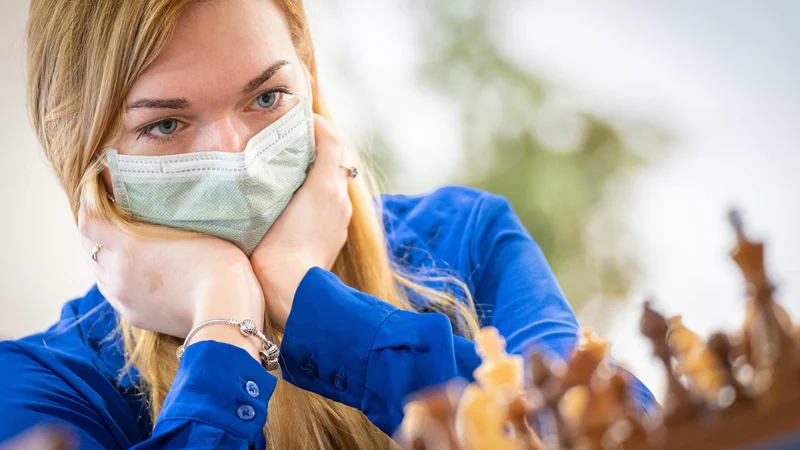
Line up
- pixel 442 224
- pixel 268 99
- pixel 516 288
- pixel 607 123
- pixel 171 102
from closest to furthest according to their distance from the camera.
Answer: pixel 171 102 < pixel 268 99 < pixel 516 288 < pixel 442 224 < pixel 607 123

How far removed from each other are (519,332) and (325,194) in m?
0.40

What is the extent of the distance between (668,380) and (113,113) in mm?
966

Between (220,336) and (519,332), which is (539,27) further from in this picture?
(220,336)

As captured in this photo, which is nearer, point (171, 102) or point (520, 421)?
point (520, 421)

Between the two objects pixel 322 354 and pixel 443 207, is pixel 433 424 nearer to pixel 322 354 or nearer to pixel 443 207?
pixel 322 354

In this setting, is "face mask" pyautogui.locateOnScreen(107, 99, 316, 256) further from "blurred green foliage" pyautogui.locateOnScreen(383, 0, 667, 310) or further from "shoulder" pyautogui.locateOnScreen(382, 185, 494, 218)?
"blurred green foliage" pyautogui.locateOnScreen(383, 0, 667, 310)

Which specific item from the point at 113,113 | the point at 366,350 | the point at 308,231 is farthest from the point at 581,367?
the point at 113,113

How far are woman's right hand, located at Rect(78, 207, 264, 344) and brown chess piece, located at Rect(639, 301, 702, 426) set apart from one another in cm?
69

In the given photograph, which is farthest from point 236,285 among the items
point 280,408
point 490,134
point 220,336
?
point 490,134

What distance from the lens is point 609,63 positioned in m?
3.46

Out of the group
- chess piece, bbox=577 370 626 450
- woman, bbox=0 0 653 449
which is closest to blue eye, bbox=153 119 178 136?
woman, bbox=0 0 653 449

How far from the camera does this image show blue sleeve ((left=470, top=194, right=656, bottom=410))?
1365mm

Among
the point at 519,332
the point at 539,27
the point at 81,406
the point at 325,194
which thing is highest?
the point at 539,27

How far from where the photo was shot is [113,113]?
51.4 inches
